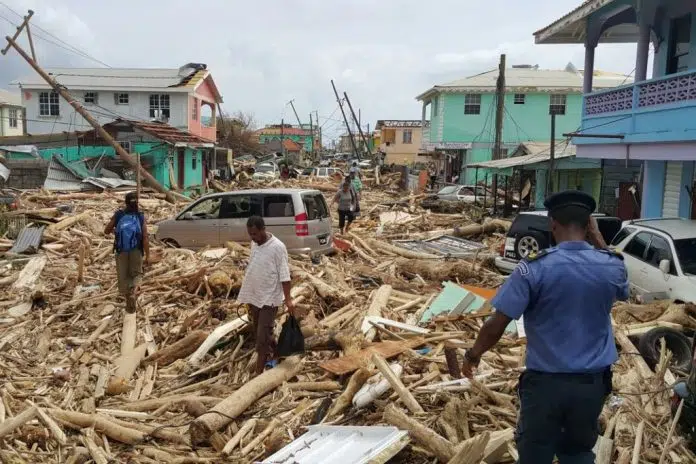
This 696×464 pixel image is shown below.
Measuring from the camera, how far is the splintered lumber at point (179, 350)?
8.20 metres

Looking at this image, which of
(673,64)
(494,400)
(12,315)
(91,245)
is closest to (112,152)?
(91,245)

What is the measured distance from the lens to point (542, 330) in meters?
3.64

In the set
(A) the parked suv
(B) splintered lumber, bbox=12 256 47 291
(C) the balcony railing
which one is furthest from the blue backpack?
(C) the balcony railing

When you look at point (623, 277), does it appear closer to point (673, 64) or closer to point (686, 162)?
point (686, 162)

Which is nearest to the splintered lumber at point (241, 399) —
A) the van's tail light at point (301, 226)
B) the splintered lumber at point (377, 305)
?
the splintered lumber at point (377, 305)

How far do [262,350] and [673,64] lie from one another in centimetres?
1391

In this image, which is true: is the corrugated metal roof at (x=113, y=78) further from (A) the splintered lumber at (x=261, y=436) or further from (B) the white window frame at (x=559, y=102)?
(A) the splintered lumber at (x=261, y=436)

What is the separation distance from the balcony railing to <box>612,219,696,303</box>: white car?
3.29m

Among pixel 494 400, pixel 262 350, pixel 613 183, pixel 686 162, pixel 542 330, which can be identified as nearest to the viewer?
pixel 542 330

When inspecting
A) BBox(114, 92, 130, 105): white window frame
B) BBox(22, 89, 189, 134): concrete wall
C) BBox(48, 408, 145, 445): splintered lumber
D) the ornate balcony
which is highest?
BBox(114, 92, 130, 105): white window frame

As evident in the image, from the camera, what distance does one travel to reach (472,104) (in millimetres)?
41469

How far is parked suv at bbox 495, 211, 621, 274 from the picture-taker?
13.5 metres

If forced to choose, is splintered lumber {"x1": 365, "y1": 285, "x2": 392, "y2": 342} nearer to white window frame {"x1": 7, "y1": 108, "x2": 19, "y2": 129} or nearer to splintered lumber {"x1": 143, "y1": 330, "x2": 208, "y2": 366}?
splintered lumber {"x1": 143, "y1": 330, "x2": 208, "y2": 366}

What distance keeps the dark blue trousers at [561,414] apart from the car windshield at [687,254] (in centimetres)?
675
